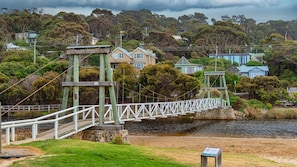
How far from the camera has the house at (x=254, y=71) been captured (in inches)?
2463

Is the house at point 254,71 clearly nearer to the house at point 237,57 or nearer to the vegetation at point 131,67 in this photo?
the vegetation at point 131,67

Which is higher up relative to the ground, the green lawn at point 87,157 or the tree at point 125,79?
the tree at point 125,79

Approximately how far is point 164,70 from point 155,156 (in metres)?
32.2

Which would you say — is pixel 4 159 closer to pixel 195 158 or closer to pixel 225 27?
pixel 195 158

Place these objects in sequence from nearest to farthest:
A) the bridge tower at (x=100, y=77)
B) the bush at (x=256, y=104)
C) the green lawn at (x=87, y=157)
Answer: the green lawn at (x=87, y=157) → the bridge tower at (x=100, y=77) → the bush at (x=256, y=104)

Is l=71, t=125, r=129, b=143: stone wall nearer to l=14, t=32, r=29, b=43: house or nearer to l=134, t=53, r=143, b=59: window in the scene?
l=134, t=53, r=143, b=59: window

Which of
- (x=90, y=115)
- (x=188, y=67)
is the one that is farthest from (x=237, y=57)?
(x=90, y=115)

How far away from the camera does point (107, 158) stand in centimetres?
1121

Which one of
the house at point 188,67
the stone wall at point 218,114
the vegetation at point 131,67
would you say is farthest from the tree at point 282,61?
the stone wall at point 218,114

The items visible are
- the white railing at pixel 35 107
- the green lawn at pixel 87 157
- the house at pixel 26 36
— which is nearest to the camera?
the green lawn at pixel 87 157

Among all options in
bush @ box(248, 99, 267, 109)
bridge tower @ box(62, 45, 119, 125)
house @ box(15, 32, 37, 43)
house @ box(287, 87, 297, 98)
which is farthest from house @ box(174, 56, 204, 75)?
bridge tower @ box(62, 45, 119, 125)

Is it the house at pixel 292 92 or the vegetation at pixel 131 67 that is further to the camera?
the house at pixel 292 92

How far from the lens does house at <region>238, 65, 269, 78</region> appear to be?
62.6 meters

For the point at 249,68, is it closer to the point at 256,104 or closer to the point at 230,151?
the point at 256,104
